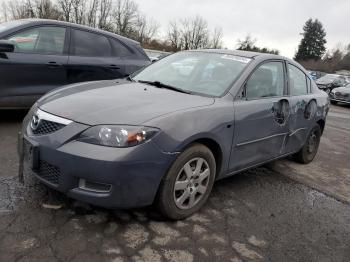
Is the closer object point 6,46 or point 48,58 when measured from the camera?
point 6,46

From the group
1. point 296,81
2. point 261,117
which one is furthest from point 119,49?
point 261,117

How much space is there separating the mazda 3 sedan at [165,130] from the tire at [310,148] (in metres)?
0.92

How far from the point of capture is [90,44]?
6273 millimetres

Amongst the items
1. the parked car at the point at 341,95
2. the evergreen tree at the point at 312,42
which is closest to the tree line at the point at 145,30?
the evergreen tree at the point at 312,42

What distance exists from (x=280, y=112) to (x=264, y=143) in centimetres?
47

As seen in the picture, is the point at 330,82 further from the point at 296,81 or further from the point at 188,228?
the point at 188,228

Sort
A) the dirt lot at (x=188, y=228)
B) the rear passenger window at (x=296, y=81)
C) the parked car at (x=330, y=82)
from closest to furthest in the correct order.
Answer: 1. the dirt lot at (x=188, y=228)
2. the rear passenger window at (x=296, y=81)
3. the parked car at (x=330, y=82)

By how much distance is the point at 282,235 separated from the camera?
3.36m

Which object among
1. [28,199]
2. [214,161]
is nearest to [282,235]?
[214,161]

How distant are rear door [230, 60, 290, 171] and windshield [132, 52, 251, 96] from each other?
A: 21 centimetres

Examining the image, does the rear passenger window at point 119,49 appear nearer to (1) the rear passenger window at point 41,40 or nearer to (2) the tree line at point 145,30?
(1) the rear passenger window at point 41,40

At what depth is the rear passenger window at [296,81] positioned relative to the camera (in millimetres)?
4824

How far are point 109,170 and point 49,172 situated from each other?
57 centimetres

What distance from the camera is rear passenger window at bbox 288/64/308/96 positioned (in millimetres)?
4824
